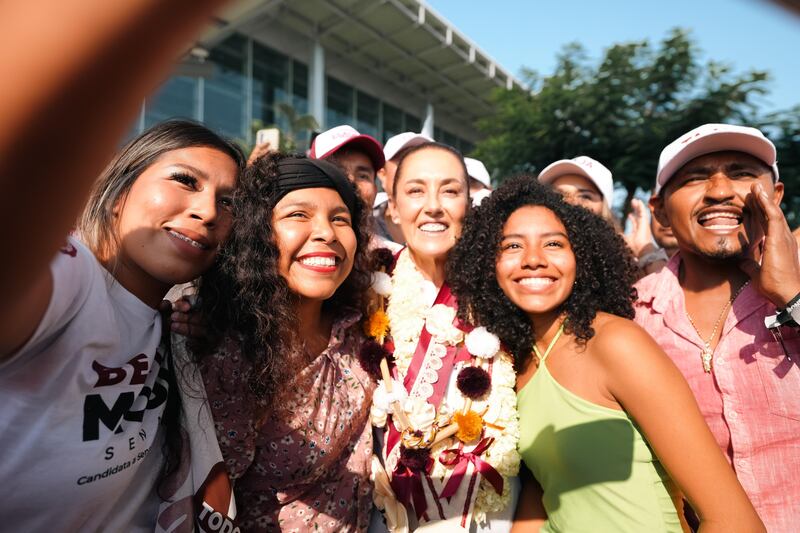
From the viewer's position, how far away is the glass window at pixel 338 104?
1852 cm

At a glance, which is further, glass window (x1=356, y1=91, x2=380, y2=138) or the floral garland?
glass window (x1=356, y1=91, x2=380, y2=138)

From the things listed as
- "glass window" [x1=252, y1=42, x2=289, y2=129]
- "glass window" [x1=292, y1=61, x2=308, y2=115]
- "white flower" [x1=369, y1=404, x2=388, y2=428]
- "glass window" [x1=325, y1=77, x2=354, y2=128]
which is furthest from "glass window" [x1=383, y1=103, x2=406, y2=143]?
"white flower" [x1=369, y1=404, x2=388, y2=428]

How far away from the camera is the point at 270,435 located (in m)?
2.04

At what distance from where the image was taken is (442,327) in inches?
104

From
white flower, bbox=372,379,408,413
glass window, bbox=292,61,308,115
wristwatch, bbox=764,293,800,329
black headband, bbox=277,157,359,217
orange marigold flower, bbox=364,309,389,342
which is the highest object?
glass window, bbox=292,61,308,115

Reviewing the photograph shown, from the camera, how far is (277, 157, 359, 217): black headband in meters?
2.21

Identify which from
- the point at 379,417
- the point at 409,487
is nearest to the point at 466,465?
the point at 409,487

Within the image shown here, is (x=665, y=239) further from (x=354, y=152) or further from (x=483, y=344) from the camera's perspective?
(x=354, y=152)

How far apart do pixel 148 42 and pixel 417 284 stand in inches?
99.8

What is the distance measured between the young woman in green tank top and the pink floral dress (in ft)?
2.65

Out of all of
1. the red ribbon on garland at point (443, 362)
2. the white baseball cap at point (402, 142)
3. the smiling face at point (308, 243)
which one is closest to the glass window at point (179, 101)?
the white baseball cap at point (402, 142)

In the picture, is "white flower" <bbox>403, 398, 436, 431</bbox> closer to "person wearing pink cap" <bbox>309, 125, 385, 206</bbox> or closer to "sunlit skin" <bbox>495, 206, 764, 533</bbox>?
"sunlit skin" <bbox>495, 206, 764, 533</bbox>

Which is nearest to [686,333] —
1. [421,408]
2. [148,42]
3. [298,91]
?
[421,408]

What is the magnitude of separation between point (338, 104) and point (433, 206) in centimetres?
1729
